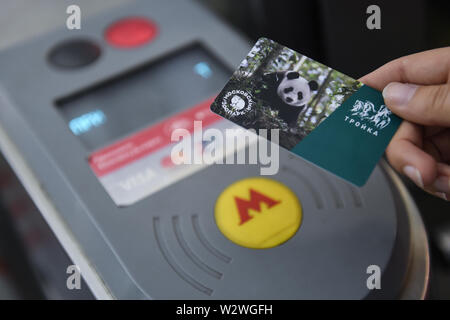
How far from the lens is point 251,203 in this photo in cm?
64

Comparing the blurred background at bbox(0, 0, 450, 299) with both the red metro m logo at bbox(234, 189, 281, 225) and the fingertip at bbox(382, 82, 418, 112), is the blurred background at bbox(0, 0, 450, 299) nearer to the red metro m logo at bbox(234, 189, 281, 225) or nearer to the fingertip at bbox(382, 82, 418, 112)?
the fingertip at bbox(382, 82, 418, 112)

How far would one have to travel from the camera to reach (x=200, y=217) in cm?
64

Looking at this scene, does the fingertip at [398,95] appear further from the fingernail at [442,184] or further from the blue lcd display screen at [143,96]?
the blue lcd display screen at [143,96]

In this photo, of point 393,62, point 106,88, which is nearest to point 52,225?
point 106,88

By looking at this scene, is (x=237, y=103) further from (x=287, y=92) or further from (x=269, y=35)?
(x=269, y=35)

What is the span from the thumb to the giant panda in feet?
0.28

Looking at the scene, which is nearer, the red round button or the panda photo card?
the panda photo card

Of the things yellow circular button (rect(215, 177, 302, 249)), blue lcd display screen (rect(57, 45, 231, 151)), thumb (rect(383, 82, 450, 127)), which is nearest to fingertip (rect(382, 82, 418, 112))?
thumb (rect(383, 82, 450, 127))

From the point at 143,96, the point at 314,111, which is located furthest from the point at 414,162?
the point at 143,96

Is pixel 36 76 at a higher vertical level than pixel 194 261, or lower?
higher

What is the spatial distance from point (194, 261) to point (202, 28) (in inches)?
16.0

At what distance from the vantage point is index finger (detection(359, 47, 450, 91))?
2.07ft

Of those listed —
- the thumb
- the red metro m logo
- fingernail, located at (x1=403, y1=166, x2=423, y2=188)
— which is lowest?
fingernail, located at (x1=403, y1=166, x2=423, y2=188)
